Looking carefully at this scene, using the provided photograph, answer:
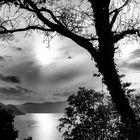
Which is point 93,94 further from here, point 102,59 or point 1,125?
point 102,59

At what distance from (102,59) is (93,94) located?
2292 centimetres

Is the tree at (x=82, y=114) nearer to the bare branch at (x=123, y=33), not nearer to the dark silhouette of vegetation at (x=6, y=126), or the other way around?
the dark silhouette of vegetation at (x=6, y=126)

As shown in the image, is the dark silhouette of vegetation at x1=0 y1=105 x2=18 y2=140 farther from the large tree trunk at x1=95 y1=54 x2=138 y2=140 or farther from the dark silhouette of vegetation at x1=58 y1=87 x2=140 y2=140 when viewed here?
the large tree trunk at x1=95 y1=54 x2=138 y2=140

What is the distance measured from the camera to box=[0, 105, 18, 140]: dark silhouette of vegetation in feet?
121

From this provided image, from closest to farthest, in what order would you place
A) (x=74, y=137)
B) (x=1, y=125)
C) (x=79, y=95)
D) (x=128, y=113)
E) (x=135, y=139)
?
(x=135, y=139), (x=128, y=113), (x=74, y=137), (x=79, y=95), (x=1, y=125)

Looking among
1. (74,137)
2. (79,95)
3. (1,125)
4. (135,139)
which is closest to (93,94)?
(79,95)

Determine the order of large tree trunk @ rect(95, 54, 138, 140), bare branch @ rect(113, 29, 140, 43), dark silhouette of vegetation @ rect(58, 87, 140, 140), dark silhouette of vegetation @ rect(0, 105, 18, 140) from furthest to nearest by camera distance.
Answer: dark silhouette of vegetation @ rect(0, 105, 18, 140)
dark silhouette of vegetation @ rect(58, 87, 140, 140)
bare branch @ rect(113, 29, 140, 43)
large tree trunk @ rect(95, 54, 138, 140)

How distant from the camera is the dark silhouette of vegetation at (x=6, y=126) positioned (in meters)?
36.8

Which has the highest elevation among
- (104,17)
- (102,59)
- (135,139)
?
(104,17)

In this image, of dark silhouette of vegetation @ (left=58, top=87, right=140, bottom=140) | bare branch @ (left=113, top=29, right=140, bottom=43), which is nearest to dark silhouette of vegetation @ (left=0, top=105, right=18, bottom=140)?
dark silhouette of vegetation @ (left=58, top=87, right=140, bottom=140)

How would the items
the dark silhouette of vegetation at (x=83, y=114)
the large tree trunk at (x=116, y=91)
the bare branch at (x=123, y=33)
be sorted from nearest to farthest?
the large tree trunk at (x=116, y=91) < the bare branch at (x=123, y=33) < the dark silhouette of vegetation at (x=83, y=114)

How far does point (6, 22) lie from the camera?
249 inches

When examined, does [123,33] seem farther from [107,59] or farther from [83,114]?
[83,114]

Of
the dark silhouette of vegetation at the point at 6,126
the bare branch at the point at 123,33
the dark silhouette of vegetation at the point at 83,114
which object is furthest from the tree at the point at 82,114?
the bare branch at the point at 123,33
